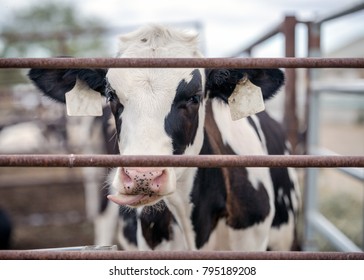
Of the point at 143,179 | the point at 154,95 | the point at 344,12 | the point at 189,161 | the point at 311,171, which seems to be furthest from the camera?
the point at 311,171

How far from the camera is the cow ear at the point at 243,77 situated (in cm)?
214

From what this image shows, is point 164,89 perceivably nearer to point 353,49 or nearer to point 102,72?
point 102,72

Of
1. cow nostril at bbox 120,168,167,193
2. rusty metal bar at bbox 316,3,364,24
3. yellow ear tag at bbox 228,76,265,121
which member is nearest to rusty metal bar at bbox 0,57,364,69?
cow nostril at bbox 120,168,167,193

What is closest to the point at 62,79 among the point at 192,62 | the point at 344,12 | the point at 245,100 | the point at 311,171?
the point at 245,100

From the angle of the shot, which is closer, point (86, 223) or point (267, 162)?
point (267, 162)

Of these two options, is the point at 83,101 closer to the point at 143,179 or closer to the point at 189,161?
the point at 143,179

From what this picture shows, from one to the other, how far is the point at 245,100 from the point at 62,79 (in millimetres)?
723

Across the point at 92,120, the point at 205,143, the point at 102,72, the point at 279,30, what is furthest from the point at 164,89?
the point at 92,120

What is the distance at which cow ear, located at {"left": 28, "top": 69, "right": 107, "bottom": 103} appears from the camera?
2225mm

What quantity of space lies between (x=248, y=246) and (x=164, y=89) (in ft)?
2.96

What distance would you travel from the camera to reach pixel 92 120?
5.65 m

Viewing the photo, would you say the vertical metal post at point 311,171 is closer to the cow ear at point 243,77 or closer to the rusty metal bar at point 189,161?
the cow ear at point 243,77

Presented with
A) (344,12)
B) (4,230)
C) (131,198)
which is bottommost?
(4,230)

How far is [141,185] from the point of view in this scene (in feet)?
5.97
